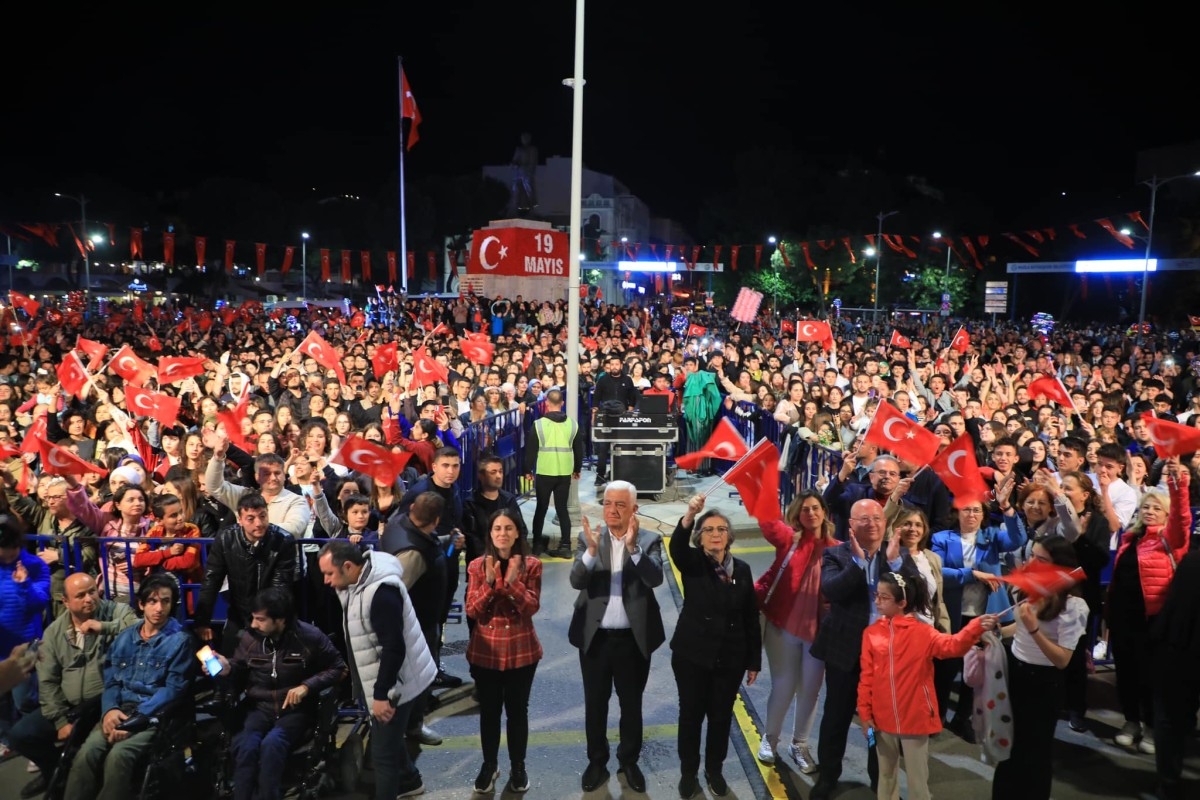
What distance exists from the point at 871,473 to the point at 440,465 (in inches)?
126

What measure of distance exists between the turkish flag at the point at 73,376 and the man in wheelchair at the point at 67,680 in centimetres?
645

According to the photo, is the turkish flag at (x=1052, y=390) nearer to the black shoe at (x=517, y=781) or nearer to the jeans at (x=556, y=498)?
the jeans at (x=556, y=498)

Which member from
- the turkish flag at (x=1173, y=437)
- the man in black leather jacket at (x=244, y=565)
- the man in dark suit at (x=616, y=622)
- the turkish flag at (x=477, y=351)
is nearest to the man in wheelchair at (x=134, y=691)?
the man in black leather jacket at (x=244, y=565)

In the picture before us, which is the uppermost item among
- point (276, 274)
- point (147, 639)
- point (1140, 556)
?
point (276, 274)

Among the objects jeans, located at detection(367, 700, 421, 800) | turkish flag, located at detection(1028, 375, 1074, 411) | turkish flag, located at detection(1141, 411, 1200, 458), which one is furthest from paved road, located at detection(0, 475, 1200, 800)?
turkish flag, located at detection(1028, 375, 1074, 411)

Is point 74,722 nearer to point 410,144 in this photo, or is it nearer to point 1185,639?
point 1185,639

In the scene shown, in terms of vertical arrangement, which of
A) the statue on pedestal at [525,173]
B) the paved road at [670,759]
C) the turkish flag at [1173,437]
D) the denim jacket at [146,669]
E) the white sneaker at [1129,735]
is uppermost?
the statue on pedestal at [525,173]

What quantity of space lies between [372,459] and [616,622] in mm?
2738

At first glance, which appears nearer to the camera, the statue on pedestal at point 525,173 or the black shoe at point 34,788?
the black shoe at point 34,788

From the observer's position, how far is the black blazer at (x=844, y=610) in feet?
16.2

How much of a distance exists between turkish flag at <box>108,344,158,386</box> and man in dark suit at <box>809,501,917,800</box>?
31.0ft

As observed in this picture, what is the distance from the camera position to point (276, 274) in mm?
80312

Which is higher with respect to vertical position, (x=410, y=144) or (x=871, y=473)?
(x=410, y=144)

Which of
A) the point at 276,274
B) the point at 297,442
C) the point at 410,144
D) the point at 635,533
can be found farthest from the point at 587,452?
the point at 276,274
